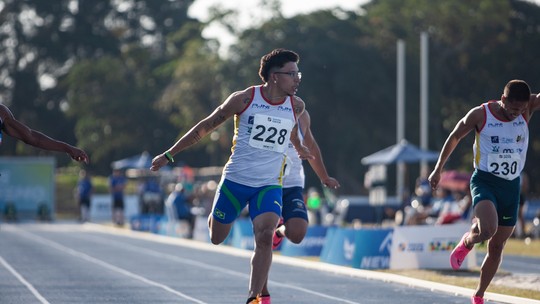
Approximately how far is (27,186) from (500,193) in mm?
37241

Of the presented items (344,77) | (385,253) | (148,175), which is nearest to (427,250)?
(385,253)

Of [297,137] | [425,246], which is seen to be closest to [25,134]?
[297,137]

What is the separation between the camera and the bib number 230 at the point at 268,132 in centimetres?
1020

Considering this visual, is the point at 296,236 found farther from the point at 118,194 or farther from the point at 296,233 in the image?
the point at 118,194

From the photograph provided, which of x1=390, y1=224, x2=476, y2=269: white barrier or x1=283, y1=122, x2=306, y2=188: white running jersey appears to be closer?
x1=283, y1=122, x2=306, y2=188: white running jersey

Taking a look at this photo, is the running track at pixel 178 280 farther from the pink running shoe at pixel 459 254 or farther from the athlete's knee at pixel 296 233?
the athlete's knee at pixel 296 233

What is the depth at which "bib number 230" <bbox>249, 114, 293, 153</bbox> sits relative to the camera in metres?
10.2

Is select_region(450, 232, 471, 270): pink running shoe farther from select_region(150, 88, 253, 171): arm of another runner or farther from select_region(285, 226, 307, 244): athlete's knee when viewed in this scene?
select_region(150, 88, 253, 171): arm of another runner

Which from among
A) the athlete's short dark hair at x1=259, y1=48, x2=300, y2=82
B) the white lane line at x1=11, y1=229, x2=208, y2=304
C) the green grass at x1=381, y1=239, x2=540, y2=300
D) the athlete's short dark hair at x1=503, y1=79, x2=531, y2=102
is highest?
the athlete's short dark hair at x1=259, y1=48, x2=300, y2=82

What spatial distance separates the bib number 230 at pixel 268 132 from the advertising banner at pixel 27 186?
36764 mm

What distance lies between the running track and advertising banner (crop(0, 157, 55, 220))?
21.6 meters

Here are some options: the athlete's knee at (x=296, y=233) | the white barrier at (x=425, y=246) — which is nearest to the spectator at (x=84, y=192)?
the white barrier at (x=425, y=246)

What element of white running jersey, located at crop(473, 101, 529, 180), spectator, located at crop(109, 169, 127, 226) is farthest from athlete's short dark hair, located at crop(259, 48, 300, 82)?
spectator, located at crop(109, 169, 127, 226)

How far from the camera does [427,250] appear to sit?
1842cm
